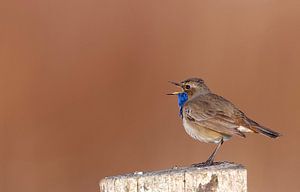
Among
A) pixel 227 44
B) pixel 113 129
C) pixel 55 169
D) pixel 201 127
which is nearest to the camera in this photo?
pixel 201 127

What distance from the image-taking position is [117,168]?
978 centimetres

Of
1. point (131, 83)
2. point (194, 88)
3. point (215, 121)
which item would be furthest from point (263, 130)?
point (131, 83)

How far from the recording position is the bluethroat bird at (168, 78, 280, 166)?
21.4 ft

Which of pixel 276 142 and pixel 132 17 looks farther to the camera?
pixel 132 17

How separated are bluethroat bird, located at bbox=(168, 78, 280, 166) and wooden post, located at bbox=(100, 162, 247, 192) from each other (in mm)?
2083

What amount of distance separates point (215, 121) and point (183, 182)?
2.40 meters

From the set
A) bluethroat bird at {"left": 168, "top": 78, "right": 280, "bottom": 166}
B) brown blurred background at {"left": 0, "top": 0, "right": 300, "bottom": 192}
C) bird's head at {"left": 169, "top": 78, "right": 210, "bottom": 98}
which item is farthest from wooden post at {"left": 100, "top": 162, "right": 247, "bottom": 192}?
brown blurred background at {"left": 0, "top": 0, "right": 300, "bottom": 192}

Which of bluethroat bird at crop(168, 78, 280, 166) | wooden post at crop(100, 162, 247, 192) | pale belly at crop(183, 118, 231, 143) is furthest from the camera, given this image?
pale belly at crop(183, 118, 231, 143)

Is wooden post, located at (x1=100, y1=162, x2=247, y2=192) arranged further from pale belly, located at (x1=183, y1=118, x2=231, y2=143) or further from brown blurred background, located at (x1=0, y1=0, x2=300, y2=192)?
brown blurred background, located at (x1=0, y1=0, x2=300, y2=192)

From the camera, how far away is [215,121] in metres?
6.61

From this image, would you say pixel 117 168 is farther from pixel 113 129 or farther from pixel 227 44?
pixel 227 44

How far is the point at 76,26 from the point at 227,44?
7.07 feet

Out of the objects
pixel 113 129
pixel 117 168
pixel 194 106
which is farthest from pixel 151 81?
pixel 194 106

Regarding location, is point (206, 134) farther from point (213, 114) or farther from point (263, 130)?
→ point (263, 130)
